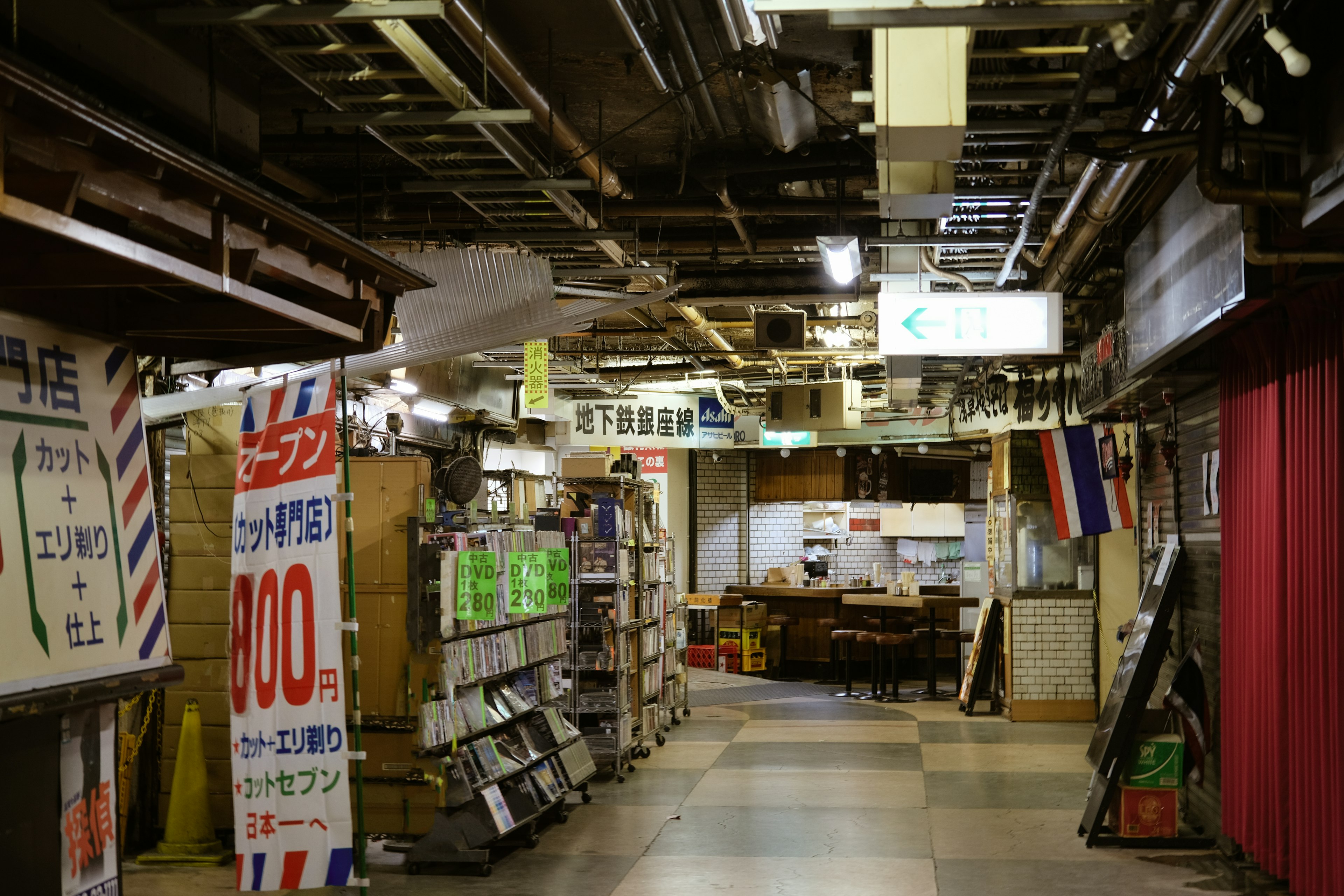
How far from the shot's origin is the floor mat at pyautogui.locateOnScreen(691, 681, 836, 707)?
1411cm

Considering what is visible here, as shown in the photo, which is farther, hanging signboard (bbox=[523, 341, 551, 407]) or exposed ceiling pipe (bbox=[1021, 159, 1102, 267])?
hanging signboard (bbox=[523, 341, 551, 407])

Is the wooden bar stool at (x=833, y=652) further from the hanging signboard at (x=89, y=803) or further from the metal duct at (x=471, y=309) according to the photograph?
the hanging signboard at (x=89, y=803)

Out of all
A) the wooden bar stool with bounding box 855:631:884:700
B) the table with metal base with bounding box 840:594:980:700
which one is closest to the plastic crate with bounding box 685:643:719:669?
the table with metal base with bounding box 840:594:980:700

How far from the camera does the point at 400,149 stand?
17.7 feet

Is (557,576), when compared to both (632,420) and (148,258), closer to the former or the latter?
(148,258)

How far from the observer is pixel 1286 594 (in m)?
5.67

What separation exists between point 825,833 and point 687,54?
16.4 ft

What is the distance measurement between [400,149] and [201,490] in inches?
122

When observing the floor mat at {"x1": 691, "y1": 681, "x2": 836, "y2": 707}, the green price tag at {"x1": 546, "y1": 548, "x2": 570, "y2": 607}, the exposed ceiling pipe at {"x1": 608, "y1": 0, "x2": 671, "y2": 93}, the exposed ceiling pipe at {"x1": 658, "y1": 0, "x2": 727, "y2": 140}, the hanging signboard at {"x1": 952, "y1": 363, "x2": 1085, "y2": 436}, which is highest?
the exposed ceiling pipe at {"x1": 658, "y1": 0, "x2": 727, "y2": 140}

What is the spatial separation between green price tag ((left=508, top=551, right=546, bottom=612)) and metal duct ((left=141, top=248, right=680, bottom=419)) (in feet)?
5.17

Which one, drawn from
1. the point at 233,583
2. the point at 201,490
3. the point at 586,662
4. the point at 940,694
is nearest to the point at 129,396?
the point at 233,583

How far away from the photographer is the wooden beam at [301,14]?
12.5 ft

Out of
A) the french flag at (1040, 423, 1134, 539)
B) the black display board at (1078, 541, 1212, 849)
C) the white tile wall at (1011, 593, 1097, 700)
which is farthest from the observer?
the white tile wall at (1011, 593, 1097, 700)

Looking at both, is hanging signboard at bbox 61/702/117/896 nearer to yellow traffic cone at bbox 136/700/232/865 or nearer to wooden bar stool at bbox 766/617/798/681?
yellow traffic cone at bbox 136/700/232/865
